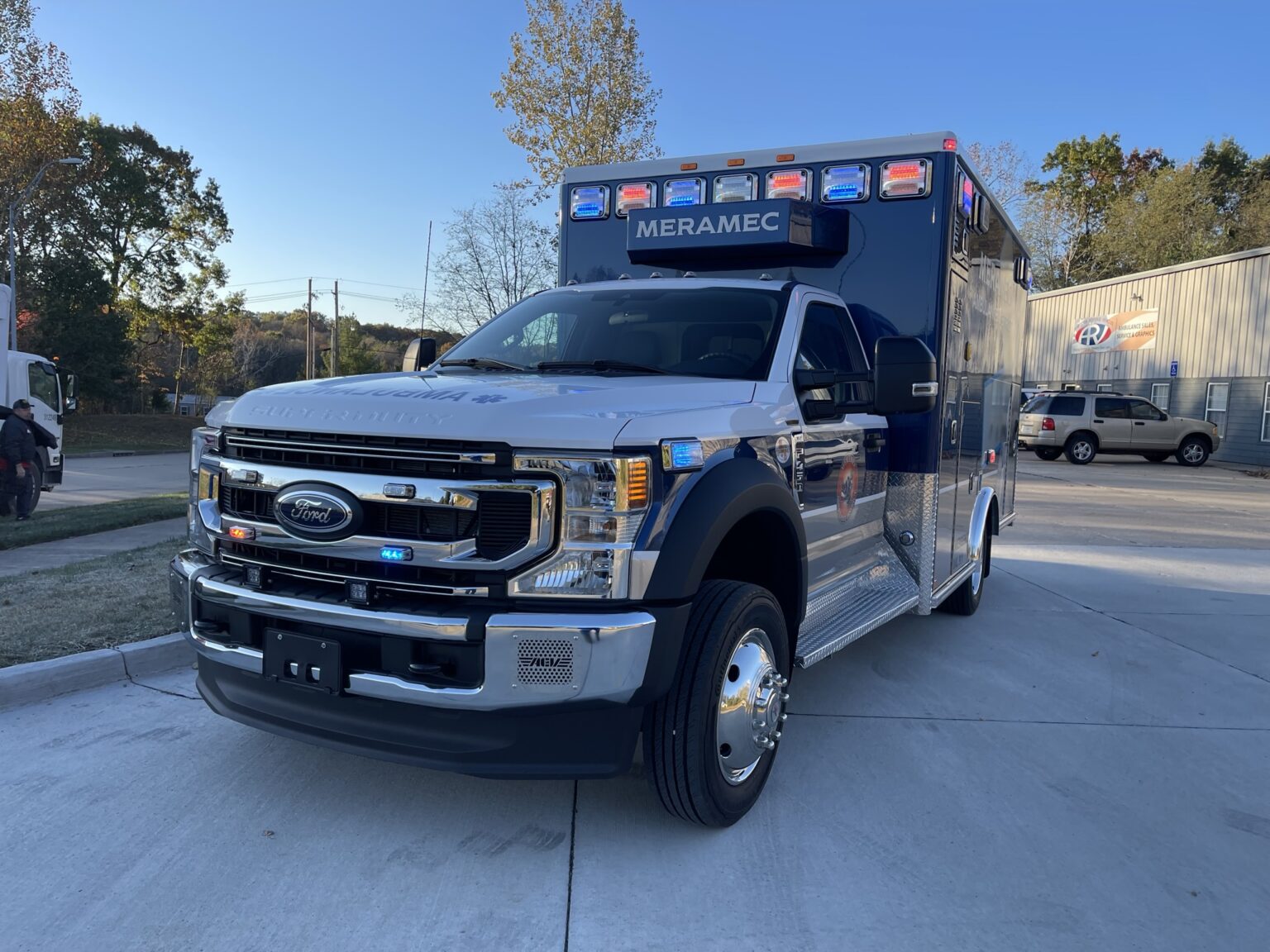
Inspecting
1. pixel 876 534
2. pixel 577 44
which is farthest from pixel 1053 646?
pixel 577 44

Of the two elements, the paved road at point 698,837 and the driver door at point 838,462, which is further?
the driver door at point 838,462

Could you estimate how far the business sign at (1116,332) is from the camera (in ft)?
95.5

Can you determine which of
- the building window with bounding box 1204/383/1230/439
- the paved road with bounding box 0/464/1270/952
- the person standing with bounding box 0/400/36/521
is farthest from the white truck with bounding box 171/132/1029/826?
the building window with bounding box 1204/383/1230/439

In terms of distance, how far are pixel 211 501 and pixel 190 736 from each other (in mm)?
1237

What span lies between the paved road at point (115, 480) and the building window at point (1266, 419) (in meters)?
25.5

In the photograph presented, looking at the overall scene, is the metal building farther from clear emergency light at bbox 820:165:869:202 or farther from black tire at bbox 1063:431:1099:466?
clear emergency light at bbox 820:165:869:202

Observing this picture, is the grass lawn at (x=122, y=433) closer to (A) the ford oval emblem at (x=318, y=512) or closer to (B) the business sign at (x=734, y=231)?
(B) the business sign at (x=734, y=231)

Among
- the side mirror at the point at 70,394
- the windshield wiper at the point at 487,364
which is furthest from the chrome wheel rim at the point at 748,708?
the side mirror at the point at 70,394

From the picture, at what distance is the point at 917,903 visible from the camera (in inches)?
113

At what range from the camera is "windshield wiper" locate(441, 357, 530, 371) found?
4141 millimetres

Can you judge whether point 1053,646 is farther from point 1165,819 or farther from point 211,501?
point 211,501

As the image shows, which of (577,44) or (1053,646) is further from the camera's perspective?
(577,44)

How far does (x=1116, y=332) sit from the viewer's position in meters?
30.5

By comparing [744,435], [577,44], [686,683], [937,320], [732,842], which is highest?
[577,44]
